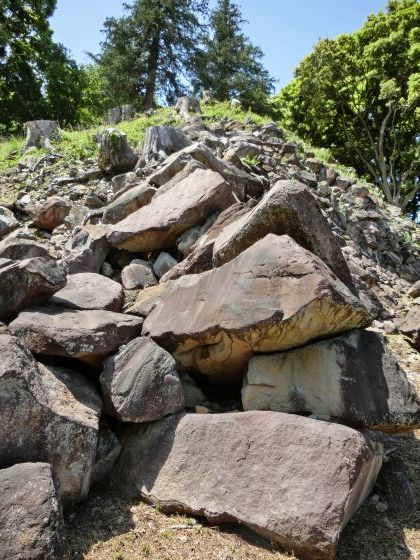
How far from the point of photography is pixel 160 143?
10.3 meters

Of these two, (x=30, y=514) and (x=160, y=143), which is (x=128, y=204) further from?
(x=30, y=514)

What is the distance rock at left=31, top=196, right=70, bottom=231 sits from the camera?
859 cm

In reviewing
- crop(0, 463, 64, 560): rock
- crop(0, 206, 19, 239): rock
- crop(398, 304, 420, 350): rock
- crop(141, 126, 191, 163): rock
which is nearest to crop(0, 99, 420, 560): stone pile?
crop(0, 463, 64, 560): rock

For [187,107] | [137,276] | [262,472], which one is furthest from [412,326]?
[187,107]

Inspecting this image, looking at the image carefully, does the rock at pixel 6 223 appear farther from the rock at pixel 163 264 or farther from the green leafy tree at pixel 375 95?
the green leafy tree at pixel 375 95

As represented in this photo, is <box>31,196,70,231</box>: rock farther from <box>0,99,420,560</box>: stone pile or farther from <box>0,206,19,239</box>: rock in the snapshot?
<box>0,99,420,560</box>: stone pile

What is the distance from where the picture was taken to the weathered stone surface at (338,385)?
458cm

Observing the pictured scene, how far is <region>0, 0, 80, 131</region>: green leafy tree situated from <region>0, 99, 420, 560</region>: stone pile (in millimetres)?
21373

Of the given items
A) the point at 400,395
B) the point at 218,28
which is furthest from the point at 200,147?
the point at 218,28

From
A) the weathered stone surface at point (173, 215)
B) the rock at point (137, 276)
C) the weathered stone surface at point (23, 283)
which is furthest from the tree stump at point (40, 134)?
the weathered stone surface at point (23, 283)

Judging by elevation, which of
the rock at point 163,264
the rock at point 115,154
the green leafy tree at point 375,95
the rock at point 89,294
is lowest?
the rock at point 89,294

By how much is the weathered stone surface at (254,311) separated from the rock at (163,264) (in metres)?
1.38

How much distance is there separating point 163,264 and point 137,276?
1.29ft

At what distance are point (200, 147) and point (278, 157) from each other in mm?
5548
